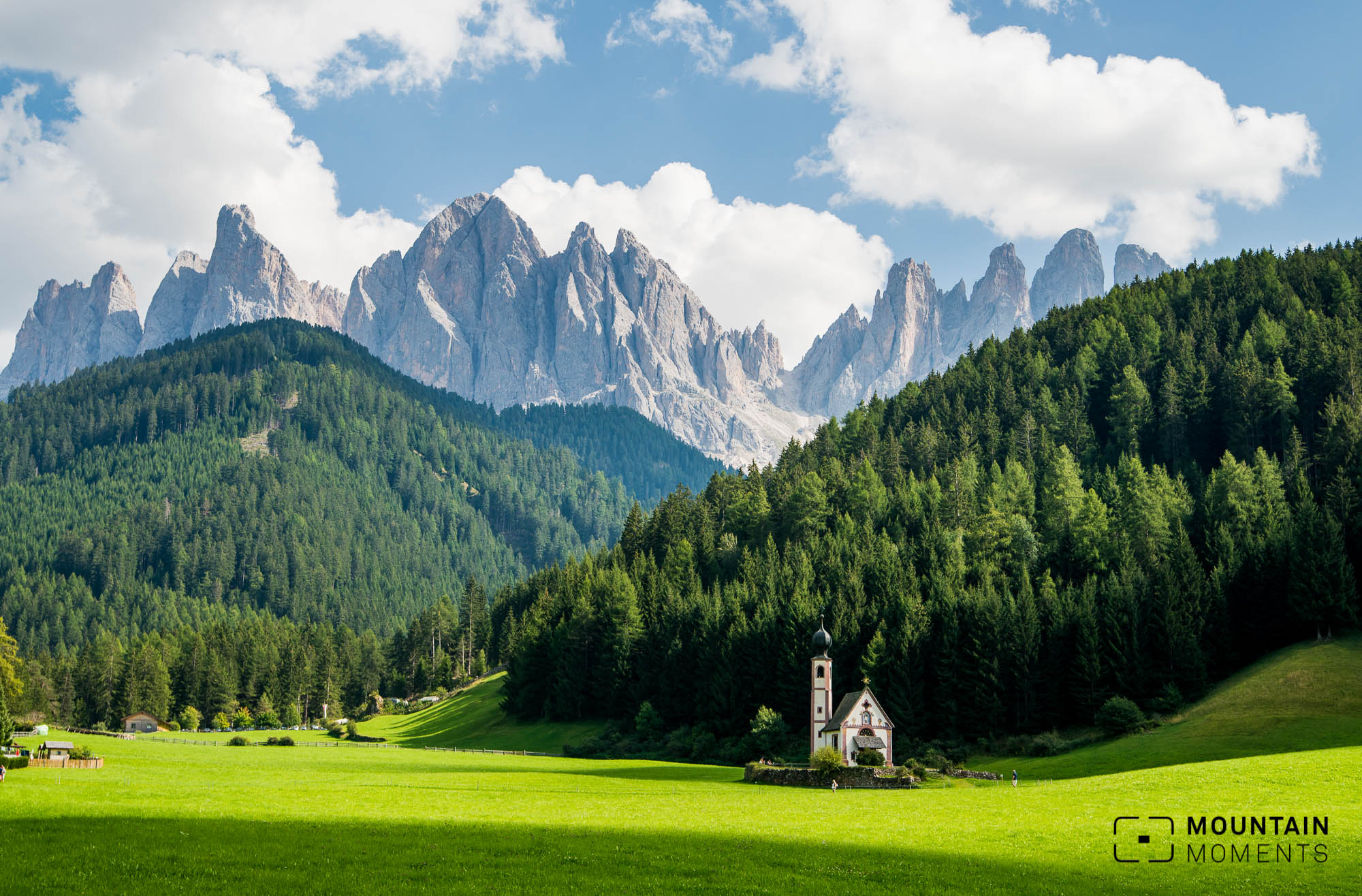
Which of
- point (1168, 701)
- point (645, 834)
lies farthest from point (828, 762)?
point (1168, 701)

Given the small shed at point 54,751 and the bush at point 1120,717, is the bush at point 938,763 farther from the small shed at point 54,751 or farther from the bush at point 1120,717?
the small shed at point 54,751

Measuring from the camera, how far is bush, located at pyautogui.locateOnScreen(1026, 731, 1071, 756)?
238 feet

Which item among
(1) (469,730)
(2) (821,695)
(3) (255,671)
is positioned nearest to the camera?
(2) (821,695)

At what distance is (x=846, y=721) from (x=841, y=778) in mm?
13526

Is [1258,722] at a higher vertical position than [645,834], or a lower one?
lower

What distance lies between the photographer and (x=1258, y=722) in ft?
213

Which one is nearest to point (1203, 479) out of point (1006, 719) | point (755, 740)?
point (1006, 719)

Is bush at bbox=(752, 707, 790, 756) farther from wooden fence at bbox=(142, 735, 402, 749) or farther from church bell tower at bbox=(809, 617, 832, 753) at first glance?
wooden fence at bbox=(142, 735, 402, 749)

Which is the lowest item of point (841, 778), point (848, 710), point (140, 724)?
point (140, 724)

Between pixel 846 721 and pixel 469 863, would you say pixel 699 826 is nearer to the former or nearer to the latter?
pixel 469 863

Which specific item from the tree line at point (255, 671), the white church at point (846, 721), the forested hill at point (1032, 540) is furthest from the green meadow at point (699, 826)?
the tree line at point (255, 671)

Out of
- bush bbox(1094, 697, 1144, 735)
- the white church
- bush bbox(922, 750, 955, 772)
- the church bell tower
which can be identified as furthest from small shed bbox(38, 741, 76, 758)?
bush bbox(1094, 697, 1144, 735)

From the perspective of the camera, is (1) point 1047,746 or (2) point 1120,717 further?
(2) point 1120,717

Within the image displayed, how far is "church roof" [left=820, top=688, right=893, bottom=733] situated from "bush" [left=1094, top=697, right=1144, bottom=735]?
49.6ft
